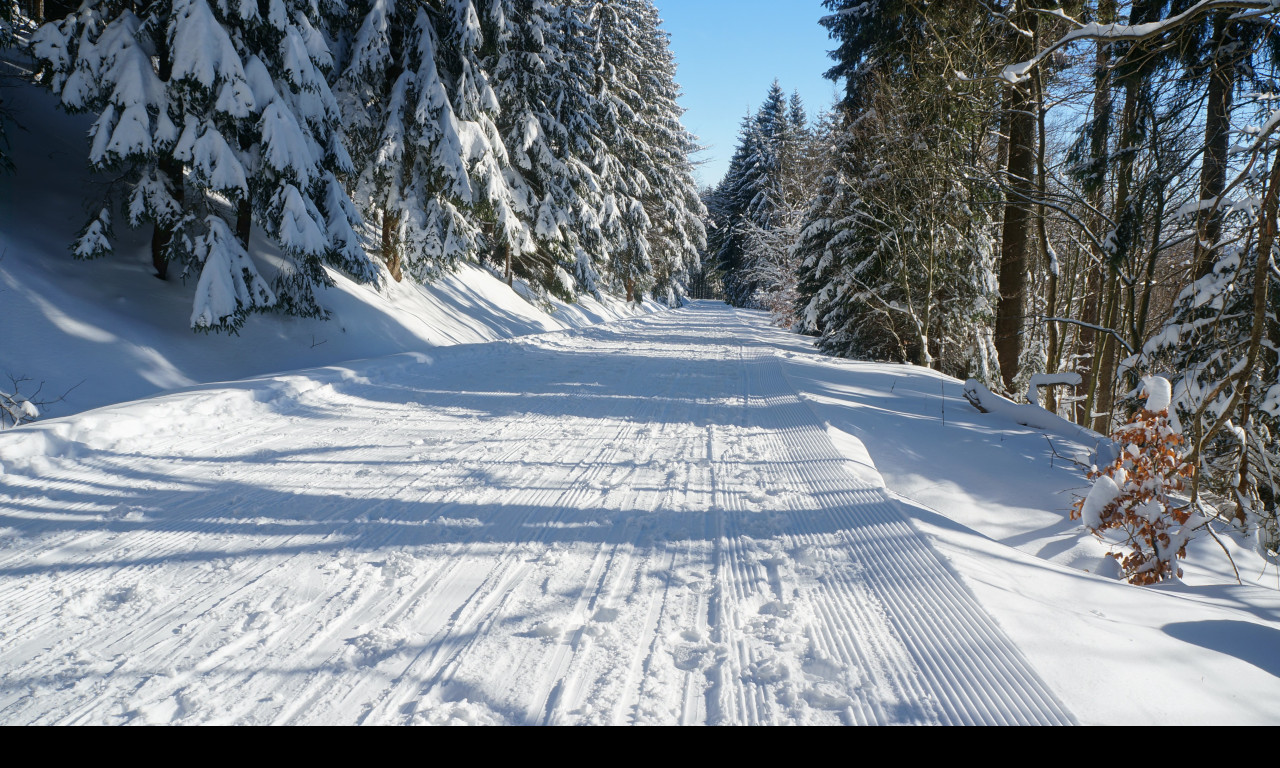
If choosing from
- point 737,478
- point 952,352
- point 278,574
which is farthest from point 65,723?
point 952,352

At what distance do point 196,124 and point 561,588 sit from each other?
26.6ft

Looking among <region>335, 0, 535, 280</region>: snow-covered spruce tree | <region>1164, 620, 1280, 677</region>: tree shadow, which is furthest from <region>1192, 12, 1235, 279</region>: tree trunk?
<region>335, 0, 535, 280</region>: snow-covered spruce tree

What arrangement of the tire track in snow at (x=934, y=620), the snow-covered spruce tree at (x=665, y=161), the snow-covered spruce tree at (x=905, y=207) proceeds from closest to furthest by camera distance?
the tire track in snow at (x=934, y=620) → the snow-covered spruce tree at (x=905, y=207) → the snow-covered spruce tree at (x=665, y=161)

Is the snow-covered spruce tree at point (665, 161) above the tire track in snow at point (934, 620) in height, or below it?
above

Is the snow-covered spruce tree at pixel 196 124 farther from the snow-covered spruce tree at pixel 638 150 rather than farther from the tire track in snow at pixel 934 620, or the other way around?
the snow-covered spruce tree at pixel 638 150

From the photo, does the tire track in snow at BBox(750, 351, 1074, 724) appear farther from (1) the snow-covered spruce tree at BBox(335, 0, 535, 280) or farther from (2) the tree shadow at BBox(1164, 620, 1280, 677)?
(1) the snow-covered spruce tree at BBox(335, 0, 535, 280)

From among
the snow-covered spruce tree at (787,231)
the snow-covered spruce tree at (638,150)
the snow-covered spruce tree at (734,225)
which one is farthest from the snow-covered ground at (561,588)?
the snow-covered spruce tree at (734,225)

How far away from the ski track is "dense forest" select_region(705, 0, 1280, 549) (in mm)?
2608

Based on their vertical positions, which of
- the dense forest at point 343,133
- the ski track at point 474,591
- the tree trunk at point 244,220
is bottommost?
the ski track at point 474,591

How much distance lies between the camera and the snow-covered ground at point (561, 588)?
1831 mm

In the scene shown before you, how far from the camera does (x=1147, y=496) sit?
3.47 m

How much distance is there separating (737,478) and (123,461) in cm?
435

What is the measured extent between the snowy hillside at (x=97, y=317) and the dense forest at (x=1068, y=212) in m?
8.65
